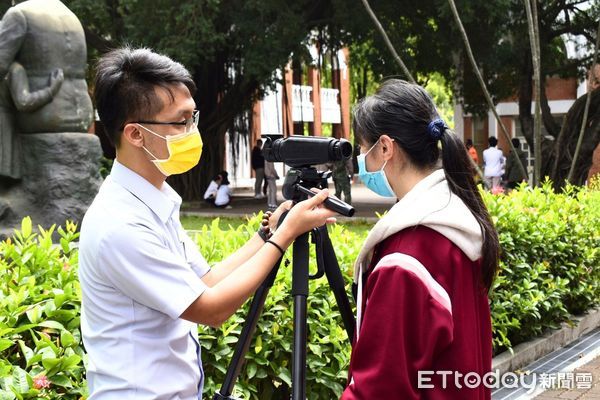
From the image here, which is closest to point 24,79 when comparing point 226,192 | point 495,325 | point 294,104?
point 495,325

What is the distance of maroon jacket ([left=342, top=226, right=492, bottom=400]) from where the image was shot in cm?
182

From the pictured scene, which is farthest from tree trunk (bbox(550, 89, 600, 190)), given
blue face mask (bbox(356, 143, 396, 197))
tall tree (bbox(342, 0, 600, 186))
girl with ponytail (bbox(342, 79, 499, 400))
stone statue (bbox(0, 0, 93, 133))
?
girl with ponytail (bbox(342, 79, 499, 400))

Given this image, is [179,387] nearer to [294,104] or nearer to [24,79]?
[24,79]

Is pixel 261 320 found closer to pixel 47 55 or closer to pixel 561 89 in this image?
pixel 47 55

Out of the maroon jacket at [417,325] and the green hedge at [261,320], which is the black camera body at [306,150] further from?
the green hedge at [261,320]

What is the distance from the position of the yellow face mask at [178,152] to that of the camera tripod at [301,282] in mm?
268

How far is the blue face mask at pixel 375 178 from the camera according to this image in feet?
7.00

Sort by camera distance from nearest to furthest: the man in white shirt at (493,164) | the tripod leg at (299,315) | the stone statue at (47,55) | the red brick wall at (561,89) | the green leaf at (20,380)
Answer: the tripod leg at (299,315) → the green leaf at (20,380) → the stone statue at (47,55) → the man in white shirt at (493,164) → the red brick wall at (561,89)

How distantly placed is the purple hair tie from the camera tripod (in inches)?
11.4

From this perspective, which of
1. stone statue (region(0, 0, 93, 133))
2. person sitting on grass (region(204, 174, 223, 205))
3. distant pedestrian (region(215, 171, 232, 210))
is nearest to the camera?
stone statue (region(0, 0, 93, 133))

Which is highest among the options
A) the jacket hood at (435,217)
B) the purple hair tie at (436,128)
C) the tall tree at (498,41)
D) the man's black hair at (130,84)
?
the tall tree at (498,41)

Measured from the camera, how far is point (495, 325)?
5160mm

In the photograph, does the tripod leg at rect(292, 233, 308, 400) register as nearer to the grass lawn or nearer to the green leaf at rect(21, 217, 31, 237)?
the green leaf at rect(21, 217, 31, 237)

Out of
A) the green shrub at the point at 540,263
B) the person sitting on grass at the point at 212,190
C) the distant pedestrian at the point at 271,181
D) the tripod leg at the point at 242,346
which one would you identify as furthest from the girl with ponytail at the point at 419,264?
the person sitting on grass at the point at 212,190
